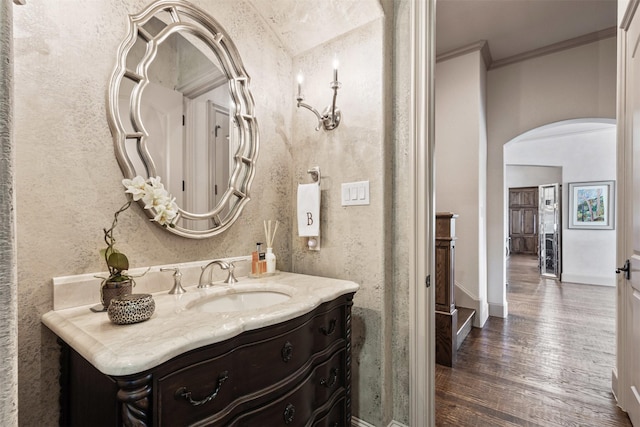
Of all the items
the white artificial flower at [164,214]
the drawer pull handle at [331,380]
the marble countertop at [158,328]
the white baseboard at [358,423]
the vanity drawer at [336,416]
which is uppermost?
the white artificial flower at [164,214]

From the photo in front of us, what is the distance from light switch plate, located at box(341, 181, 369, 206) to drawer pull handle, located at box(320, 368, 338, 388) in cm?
80

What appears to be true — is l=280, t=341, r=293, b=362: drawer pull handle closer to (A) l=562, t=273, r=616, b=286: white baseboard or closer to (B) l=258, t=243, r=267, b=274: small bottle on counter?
(B) l=258, t=243, r=267, b=274: small bottle on counter

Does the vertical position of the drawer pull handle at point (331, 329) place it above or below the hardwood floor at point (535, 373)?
above

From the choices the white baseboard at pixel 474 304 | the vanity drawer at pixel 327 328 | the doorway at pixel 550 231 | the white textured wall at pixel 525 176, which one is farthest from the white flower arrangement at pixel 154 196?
the white textured wall at pixel 525 176

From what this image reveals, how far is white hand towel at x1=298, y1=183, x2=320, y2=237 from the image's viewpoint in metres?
1.67

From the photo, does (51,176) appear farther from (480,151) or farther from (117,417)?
(480,151)

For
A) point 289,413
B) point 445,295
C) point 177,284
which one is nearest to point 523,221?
point 445,295

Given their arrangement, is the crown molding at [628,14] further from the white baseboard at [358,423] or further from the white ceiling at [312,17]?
the white baseboard at [358,423]

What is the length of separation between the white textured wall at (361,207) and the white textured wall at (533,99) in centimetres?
287

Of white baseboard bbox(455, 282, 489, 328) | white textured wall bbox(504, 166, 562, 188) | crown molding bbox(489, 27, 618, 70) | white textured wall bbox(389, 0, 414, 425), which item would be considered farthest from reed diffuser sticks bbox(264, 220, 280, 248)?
white textured wall bbox(504, 166, 562, 188)

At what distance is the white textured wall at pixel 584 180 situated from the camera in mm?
5141

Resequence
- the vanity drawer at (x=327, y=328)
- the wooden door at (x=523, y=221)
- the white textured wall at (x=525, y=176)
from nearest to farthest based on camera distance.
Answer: the vanity drawer at (x=327, y=328) < the white textured wall at (x=525, y=176) < the wooden door at (x=523, y=221)

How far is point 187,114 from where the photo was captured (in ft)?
4.61

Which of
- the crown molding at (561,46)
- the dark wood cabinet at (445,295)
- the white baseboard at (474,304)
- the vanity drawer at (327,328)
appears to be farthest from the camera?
the white baseboard at (474,304)
